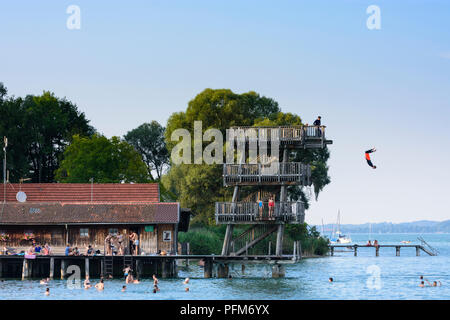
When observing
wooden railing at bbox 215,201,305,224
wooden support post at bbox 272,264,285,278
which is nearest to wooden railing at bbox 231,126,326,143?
wooden railing at bbox 215,201,305,224

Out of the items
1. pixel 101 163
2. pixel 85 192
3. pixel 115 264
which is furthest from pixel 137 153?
pixel 115 264

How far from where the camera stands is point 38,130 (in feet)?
341

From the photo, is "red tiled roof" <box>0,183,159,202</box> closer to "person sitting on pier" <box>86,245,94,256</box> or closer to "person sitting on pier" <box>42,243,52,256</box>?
"person sitting on pier" <box>42,243,52,256</box>

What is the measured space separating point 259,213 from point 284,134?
6.17 meters

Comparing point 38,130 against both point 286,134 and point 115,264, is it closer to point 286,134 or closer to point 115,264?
point 115,264

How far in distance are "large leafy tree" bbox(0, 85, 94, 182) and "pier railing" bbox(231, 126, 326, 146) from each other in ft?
130

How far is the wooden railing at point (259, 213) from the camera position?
63875 millimetres

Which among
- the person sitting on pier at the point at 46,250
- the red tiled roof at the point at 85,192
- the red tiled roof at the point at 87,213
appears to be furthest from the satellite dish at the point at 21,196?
the person sitting on pier at the point at 46,250

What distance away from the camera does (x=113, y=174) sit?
92938 millimetres

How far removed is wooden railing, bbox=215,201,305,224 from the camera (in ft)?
210

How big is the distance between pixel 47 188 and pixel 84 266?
34.4ft

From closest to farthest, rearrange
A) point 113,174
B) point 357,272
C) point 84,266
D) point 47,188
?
point 84,266 < point 47,188 < point 357,272 < point 113,174
